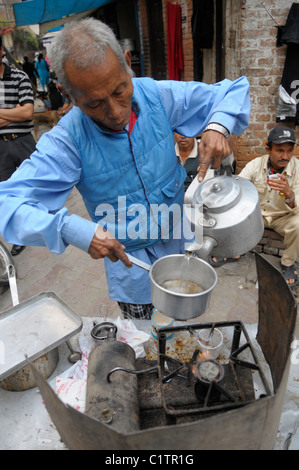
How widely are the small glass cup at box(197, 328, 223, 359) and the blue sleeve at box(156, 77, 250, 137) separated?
3.41 feet

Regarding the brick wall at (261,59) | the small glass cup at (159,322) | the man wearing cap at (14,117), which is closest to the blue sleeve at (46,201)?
the small glass cup at (159,322)

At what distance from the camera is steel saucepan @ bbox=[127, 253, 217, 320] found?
123cm

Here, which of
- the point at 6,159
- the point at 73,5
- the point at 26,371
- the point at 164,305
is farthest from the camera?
the point at 73,5

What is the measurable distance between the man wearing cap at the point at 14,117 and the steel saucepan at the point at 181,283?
10.0 feet

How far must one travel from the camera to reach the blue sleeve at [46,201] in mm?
1398

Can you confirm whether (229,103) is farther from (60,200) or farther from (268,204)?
(268,204)

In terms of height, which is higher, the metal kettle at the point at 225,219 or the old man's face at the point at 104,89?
the old man's face at the point at 104,89

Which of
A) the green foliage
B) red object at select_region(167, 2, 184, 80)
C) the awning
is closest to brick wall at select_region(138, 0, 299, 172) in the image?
red object at select_region(167, 2, 184, 80)

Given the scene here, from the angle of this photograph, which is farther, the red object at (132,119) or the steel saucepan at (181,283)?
the red object at (132,119)

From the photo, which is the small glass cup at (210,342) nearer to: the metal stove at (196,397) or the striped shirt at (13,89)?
the metal stove at (196,397)

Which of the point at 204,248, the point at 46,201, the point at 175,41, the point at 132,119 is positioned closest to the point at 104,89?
the point at 132,119

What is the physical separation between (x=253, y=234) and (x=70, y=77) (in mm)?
954

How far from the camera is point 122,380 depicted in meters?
1.36
